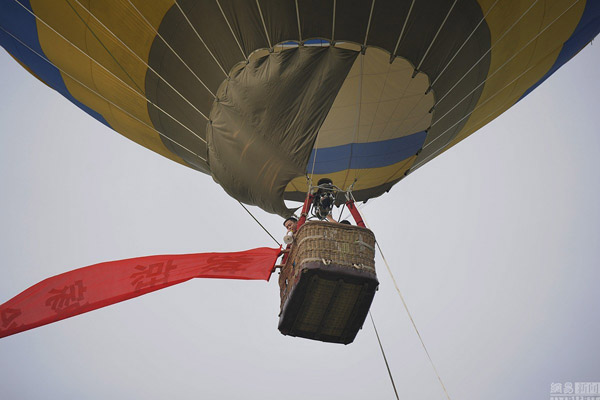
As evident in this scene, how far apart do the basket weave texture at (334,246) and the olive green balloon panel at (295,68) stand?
0.68m

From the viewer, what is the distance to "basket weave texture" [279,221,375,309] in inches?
116

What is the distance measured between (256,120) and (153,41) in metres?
0.95

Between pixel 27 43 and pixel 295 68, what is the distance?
2494 mm

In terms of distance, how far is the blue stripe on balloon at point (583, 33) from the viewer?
416cm

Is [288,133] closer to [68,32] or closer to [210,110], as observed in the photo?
[210,110]

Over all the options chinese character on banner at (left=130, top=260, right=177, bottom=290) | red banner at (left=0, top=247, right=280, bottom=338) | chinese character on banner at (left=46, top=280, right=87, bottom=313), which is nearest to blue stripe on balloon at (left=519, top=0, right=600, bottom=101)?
red banner at (left=0, top=247, right=280, bottom=338)

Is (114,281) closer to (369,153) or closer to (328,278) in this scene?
(328,278)

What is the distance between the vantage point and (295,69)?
3.34 meters

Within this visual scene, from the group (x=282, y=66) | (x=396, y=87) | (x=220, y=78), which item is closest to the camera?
(x=282, y=66)

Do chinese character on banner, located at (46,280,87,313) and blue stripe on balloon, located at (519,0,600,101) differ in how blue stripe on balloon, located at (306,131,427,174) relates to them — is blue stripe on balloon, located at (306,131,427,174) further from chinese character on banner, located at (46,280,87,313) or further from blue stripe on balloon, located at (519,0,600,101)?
chinese character on banner, located at (46,280,87,313)

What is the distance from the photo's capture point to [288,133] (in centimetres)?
349

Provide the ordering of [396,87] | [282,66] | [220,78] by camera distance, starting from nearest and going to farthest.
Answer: [282,66]
[220,78]
[396,87]

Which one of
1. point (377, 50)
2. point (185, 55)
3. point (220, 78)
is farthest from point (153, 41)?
point (377, 50)

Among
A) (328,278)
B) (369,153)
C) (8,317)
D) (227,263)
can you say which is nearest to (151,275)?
(227,263)
